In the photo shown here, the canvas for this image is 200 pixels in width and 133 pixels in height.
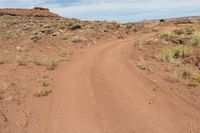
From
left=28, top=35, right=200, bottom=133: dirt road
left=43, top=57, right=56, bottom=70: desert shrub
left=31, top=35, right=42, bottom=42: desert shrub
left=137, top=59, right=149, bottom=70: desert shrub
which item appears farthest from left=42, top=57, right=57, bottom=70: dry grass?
left=31, top=35, right=42, bottom=42: desert shrub

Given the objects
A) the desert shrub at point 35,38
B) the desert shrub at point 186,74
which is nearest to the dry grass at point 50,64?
the desert shrub at point 186,74

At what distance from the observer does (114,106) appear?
11820mm

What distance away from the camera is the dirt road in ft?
34.0

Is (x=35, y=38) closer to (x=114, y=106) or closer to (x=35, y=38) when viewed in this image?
(x=35, y=38)

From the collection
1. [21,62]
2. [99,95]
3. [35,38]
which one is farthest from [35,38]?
[99,95]

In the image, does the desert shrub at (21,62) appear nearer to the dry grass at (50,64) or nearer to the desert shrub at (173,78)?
the dry grass at (50,64)

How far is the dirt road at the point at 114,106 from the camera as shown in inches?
408

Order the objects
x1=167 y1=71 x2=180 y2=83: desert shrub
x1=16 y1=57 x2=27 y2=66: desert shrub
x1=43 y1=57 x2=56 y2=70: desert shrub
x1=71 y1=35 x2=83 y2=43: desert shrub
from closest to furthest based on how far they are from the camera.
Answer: x1=167 y1=71 x2=180 y2=83: desert shrub < x1=43 y1=57 x2=56 y2=70: desert shrub < x1=16 y1=57 x2=27 y2=66: desert shrub < x1=71 y1=35 x2=83 y2=43: desert shrub

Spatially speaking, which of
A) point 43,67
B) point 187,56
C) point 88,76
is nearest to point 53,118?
point 88,76

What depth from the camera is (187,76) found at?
1548 cm

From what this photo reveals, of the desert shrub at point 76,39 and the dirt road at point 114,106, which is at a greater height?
the dirt road at point 114,106

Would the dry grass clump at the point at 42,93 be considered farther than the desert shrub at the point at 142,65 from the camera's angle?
No

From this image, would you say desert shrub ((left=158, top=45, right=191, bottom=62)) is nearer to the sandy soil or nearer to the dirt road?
the sandy soil

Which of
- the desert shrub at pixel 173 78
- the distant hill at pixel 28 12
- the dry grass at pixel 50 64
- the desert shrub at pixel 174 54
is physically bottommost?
the distant hill at pixel 28 12
